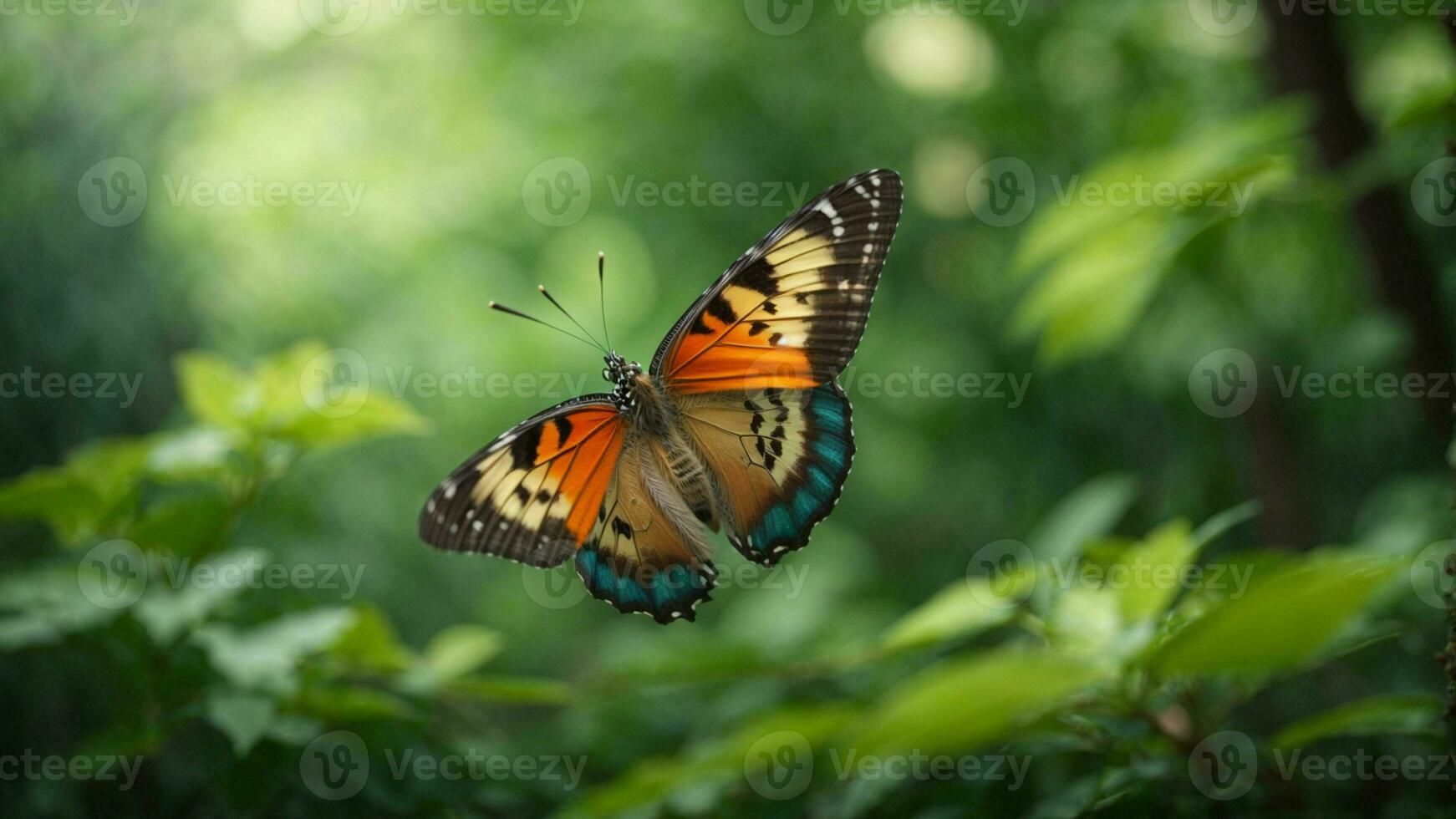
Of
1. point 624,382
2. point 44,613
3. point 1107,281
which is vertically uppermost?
point 1107,281

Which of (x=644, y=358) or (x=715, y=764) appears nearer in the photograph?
(x=715, y=764)

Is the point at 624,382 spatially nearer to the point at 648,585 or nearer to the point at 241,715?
the point at 648,585

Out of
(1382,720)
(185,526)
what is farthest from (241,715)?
(1382,720)

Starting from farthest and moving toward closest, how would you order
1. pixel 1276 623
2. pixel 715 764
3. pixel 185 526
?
pixel 185 526
pixel 715 764
pixel 1276 623

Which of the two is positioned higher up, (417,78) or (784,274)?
(417,78)

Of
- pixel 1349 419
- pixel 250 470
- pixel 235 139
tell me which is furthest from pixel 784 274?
pixel 235 139

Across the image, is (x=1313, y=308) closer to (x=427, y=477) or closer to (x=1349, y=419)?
(x=1349, y=419)
